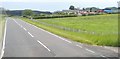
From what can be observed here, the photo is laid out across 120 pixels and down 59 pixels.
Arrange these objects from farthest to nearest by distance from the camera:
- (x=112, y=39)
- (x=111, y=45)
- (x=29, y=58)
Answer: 1. (x=112, y=39)
2. (x=111, y=45)
3. (x=29, y=58)

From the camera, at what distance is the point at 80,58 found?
19.0 m

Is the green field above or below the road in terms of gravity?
below

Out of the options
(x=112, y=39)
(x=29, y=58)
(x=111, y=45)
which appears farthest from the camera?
(x=112, y=39)

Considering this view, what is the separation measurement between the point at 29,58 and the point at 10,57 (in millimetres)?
1322

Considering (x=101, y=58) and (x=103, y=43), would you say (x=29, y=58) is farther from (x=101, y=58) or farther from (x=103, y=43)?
(x=103, y=43)

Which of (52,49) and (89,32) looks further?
(89,32)

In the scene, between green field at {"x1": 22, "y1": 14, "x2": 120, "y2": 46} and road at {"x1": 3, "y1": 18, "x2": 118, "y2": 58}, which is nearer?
road at {"x1": 3, "y1": 18, "x2": 118, "y2": 58}

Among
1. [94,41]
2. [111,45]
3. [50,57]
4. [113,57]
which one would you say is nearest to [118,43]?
[111,45]

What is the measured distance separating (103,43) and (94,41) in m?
2.07

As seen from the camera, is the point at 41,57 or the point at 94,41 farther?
the point at 94,41

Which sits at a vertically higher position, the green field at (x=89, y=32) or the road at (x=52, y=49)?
the road at (x=52, y=49)

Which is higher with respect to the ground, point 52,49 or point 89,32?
point 52,49

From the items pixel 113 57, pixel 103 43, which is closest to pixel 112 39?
pixel 103 43

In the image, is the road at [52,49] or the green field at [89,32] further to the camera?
the green field at [89,32]
